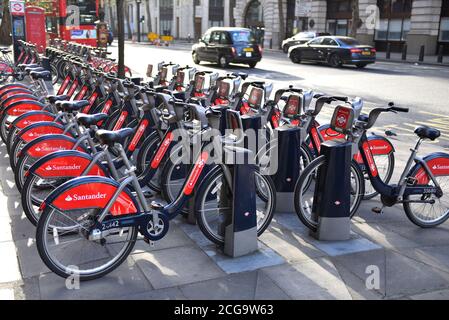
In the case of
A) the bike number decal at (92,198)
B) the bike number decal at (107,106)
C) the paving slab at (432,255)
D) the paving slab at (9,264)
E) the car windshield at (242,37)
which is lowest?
the paving slab at (432,255)

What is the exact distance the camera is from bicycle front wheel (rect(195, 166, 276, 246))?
3.93 metres

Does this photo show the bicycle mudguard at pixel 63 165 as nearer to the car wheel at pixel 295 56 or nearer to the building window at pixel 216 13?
the car wheel at pixel 295 56

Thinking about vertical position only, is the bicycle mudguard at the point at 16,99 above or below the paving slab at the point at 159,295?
above

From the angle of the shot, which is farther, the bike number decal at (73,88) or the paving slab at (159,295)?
the bike number decal at (73,88)

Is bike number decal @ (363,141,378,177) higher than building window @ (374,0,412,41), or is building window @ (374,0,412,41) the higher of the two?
building window @ (374,0,412,41)

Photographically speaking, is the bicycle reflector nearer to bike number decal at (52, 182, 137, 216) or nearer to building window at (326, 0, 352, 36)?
bike number decal at (52, 182, 137, 216)

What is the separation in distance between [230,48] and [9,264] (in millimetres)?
17945

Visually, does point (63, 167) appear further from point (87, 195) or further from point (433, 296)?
point (433, 296)

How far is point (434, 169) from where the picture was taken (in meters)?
4.68

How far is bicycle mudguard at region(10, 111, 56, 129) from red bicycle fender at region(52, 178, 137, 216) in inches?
93.7

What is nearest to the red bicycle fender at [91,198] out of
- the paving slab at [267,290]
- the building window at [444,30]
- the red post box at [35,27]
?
the paving slab at [267,290]

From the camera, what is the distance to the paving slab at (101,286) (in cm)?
333

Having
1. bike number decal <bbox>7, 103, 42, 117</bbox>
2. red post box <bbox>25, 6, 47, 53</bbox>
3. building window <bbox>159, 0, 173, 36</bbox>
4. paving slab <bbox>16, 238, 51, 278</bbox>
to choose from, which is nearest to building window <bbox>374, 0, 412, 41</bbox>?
red post box <bbox>25, 6, 47, 53</bbox>

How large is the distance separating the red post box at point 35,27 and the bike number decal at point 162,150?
44.2ft
